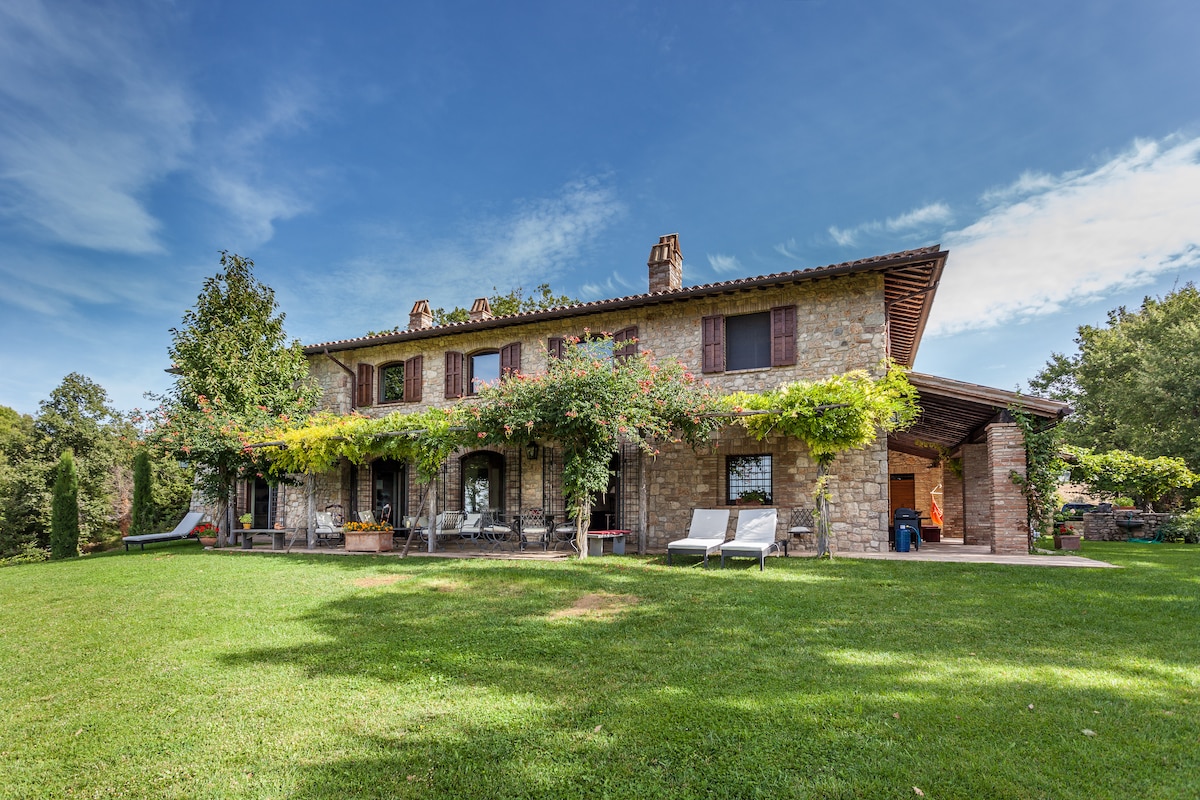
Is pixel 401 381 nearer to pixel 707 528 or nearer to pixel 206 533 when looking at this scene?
pixel 206 533

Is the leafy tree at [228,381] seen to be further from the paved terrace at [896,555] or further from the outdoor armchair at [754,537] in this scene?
the outdoor armchair at [754,537]

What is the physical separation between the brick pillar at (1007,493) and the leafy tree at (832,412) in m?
1.50

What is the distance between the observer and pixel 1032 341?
29312mm

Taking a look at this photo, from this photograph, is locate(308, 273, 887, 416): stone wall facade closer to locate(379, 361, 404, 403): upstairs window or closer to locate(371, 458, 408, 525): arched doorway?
locate(379, 361, 404, 403): upstairs window

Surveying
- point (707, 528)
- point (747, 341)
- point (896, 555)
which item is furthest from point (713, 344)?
point (896, 555)

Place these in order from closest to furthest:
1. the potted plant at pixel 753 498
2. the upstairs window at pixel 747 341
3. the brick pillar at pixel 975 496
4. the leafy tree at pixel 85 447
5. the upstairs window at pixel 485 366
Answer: the potted plant at pixel 753 498
the upstairs window at pixel 747 341
the brick pillar at pixel 975 496
the upstairs window at pixel 485 366
the leafy tree at pixel 85 447

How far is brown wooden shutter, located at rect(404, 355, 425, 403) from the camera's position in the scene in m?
15.8

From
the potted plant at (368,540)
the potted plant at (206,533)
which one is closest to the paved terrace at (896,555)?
the potted plant at (368,540)

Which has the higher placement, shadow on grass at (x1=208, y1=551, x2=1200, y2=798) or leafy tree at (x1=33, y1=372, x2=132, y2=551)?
leafy tree at (x1=33, y1=372, x2=132, y2=551)

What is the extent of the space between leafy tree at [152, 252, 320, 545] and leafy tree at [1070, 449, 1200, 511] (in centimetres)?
2211

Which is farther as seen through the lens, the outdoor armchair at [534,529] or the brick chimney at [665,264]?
the brick chimney at [665,264]

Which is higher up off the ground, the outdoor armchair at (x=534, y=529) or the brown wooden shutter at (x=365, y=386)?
the brown wooden shutter at (x=365, y=386)

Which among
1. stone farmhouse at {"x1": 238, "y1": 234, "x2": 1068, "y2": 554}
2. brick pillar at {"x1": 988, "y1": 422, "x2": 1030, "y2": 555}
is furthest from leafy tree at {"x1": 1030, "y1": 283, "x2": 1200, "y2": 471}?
brick pillar at {"x1": 988, "y1": 422, "x2": 1030, "y2": 555}

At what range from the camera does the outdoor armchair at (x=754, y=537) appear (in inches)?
364
